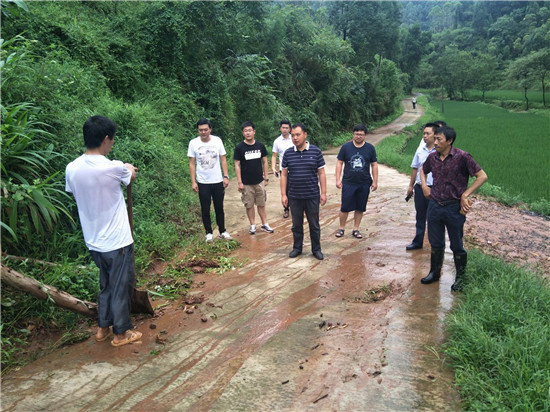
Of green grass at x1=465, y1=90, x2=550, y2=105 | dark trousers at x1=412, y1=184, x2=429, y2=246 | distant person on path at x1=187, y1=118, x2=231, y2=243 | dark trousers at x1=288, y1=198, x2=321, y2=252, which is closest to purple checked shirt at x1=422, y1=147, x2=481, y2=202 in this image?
dark trousers at x1=412, y1=184, x2=429, y2=246

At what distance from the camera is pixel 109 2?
12.1 metres

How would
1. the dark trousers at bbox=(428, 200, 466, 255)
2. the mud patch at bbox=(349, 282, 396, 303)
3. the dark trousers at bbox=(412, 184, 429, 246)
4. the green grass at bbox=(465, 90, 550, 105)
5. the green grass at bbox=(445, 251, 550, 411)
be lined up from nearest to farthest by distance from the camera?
the green grass at bbox=(445, 251, 550, 411)
the mud patch at bbox=(349, 282, 396, 303)
the dark trousers at bbox=(428, 200, 466, 255)
the dark trousers at bbox=(412, 184, 429, 246)
the green grass at bbox=(465, 90, 550, 105)

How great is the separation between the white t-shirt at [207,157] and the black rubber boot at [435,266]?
116 inches

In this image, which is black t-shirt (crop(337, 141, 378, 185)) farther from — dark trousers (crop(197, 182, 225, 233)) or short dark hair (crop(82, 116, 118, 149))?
short dark hair (crop(82, 116, 118, 149))

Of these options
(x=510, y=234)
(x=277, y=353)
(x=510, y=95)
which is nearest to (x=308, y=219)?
(x=277, y=353)

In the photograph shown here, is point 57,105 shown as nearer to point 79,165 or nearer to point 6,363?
point 79,165

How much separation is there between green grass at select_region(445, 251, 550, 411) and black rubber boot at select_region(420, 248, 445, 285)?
16.8 inches

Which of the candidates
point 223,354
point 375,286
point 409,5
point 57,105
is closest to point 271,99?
point 57,105

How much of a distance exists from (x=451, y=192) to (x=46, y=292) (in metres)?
3.86

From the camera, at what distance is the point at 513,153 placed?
14789mm

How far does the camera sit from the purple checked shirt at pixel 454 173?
4.06m

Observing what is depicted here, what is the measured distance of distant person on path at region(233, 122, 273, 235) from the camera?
19.7 feet

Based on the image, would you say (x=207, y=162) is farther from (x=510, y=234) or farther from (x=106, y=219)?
(x=510, y=234)

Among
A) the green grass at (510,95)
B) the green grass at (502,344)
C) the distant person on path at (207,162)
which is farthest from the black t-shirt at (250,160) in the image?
the green grass at (510,95)
